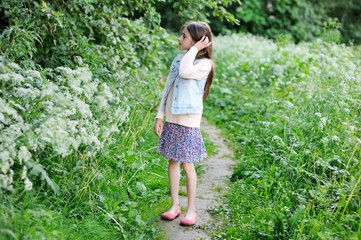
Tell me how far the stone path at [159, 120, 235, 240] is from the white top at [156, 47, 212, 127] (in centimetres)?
87


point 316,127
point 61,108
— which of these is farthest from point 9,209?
point 316,127

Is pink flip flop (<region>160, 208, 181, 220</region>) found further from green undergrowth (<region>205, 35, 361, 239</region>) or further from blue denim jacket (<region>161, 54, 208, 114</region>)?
blue denim jacket (<region>161, 54, 208, 114</region>)

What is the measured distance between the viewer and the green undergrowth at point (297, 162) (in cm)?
369

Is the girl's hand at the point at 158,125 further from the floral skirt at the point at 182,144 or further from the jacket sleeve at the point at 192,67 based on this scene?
the jacket sleeve at the point at 192,67

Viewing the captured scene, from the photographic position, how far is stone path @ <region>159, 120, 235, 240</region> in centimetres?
405

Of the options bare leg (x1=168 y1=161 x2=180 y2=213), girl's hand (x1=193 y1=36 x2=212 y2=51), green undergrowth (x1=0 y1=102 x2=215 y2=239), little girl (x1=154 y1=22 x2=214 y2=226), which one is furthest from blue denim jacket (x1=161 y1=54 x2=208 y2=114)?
green undergrowth (x1=0 y1=102 x2=215 y2=239)

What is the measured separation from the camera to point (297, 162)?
4.75m

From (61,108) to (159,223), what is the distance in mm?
1323

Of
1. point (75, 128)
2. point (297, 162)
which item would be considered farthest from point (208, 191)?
point (75, 128)

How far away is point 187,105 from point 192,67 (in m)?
0.31

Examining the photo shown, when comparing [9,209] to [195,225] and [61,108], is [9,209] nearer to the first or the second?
[61,108]

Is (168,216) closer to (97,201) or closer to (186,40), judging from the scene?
(97,201)

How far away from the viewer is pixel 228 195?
484cm

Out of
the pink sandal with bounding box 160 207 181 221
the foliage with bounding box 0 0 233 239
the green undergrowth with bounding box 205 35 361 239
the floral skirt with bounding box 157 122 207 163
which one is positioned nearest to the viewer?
the foliage with bounding box 0 0 233 239
